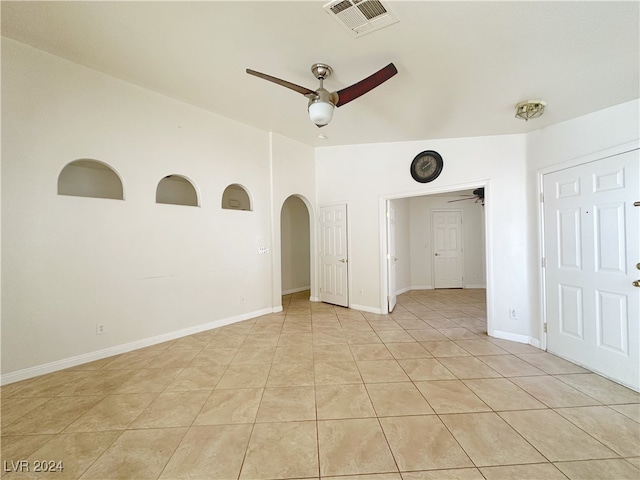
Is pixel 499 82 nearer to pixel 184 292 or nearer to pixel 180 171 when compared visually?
pixel 180 171

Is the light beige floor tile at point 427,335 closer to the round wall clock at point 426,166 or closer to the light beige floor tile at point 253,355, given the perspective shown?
the light beige floor tile at point 253,355

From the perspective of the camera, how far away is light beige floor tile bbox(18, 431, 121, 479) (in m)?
1.46

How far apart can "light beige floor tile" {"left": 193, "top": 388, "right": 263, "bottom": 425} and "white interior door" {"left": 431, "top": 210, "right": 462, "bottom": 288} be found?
5987 millimetres

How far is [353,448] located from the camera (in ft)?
5.25

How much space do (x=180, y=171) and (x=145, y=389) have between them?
2595 mm

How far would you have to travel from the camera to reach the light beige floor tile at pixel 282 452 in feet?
4.74

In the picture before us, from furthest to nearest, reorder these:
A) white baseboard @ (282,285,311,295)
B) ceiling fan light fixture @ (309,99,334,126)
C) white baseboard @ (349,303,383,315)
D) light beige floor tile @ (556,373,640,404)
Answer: white baseboard @ (282,285,311,295) → white baseboard @ (349,303,383,315) → ceiling fan light fixture @ (309,99,334,126) → light beige floor tile @ (556,373,640,404)

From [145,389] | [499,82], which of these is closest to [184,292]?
[145,389]

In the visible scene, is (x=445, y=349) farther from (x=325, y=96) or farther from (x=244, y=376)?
(x=325, y=96)

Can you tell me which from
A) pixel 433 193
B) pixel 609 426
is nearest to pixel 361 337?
pixel 609 426

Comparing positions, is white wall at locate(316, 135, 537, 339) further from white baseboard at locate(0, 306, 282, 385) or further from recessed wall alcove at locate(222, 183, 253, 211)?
white baseboard at locate(0, 306, 282, 385)

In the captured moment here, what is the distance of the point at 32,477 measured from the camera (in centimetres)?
143

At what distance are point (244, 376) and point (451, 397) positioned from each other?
6.17 feet

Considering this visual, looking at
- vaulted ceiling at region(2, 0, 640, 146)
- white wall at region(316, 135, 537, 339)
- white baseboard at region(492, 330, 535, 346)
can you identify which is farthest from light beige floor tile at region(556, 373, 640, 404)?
vaulted ceiling at region(2, 0, 640, 146)
